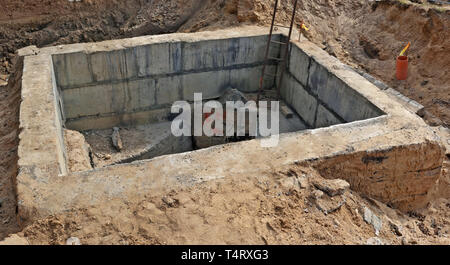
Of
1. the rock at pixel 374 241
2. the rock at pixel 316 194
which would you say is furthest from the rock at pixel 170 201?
the rock at pixel 374 241

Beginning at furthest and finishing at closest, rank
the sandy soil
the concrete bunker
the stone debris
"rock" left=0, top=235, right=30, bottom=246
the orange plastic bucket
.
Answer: the orange plastic bucket
the concrete bunker
the stone debris
the sandy soil
"rock" left=0, top=235, right=30, bottom=246

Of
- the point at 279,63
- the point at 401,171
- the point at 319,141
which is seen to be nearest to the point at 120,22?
the point at 279,63

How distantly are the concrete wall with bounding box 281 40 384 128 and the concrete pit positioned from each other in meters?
0.03

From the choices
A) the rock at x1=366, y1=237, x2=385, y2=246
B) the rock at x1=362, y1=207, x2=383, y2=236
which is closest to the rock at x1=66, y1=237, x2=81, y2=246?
the rock at x1=366, y1=237, x2=385, y2=246

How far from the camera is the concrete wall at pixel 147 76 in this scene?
9.55m

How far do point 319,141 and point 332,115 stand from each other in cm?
273

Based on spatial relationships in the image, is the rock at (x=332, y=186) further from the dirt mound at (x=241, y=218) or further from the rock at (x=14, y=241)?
the rock at (x=14, y=241)

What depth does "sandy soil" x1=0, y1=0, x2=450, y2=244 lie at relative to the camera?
521cm

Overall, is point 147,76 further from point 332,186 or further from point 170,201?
point 332,186

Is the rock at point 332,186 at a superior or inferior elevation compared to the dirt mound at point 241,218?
superior

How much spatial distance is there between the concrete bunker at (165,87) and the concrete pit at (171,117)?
0.08 ft

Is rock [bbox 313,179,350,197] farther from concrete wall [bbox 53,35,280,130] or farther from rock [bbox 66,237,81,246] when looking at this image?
concrete wall [bbox 53,35,280,130]

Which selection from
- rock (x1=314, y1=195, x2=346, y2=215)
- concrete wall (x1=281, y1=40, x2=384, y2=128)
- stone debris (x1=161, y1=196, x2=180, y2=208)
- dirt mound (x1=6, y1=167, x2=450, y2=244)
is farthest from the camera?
concrete wall (x1=281, y1=40, x2=384, y2=128)

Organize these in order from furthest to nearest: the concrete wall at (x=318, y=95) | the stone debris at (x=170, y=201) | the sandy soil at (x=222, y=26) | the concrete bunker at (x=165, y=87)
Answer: the concrete bunker at (x=165, y=87) → the concrete wall at (x=318, y=95) → the stone debris at (x=170, y=201) → the sandy soil at (x=222, y=26)
